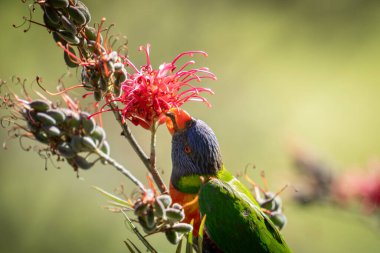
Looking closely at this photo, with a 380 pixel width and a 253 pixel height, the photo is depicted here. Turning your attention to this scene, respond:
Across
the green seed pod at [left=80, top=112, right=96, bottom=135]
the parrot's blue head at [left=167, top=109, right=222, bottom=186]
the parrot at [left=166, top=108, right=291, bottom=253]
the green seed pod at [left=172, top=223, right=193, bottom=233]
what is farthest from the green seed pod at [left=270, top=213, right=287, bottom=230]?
the green seed pod at [left=80, top=112, right=96, bottom=135]

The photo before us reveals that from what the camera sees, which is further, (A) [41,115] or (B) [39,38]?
(B) [39,38]

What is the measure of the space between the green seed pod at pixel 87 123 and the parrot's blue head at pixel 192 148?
12.6 inches

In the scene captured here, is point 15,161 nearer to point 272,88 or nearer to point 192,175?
point 192,175

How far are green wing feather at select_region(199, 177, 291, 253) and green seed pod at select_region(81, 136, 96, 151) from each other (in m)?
0.39

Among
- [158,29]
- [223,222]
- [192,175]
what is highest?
[158,29]

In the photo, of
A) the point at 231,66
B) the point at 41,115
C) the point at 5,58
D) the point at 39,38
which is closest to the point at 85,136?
the point at 41,115

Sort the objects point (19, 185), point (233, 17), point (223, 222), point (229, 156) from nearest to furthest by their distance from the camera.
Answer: point (223, 222)
point (19, 185)
point (229, 156)
point (233, 17)

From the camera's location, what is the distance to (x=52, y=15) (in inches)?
45.6

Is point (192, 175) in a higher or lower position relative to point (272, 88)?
lower

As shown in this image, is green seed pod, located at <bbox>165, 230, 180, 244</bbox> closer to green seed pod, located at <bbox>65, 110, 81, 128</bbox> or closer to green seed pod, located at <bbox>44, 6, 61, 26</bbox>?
green seed pod, located at <bbox>65, 110, 81, 128</bbox>

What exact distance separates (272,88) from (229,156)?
2.81 m

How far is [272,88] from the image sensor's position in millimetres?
9102

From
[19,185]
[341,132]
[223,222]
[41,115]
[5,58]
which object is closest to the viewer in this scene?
[41,115]

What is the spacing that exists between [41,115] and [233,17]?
8418 millimetres
